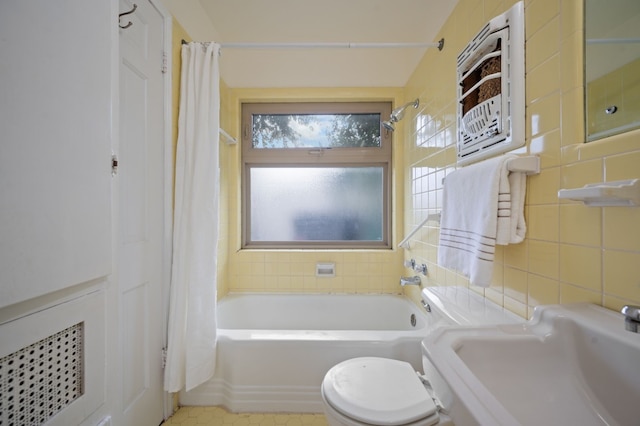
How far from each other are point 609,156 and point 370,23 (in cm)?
149

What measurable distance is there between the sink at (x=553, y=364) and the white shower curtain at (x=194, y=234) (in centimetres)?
118

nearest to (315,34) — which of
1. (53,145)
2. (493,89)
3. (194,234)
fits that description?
(493,89)

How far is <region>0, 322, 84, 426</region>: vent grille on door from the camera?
47cm

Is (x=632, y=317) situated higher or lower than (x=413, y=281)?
higher

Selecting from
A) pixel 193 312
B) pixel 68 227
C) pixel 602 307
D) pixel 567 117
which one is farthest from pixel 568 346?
pixel 193 312

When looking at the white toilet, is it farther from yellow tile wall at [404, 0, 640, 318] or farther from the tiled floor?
the tiled floor

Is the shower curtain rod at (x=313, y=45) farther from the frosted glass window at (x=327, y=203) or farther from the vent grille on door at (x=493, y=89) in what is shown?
the frosted glass window at (x=327, y=203)

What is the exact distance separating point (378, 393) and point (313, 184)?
166 centimetres

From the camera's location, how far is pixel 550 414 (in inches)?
21.8

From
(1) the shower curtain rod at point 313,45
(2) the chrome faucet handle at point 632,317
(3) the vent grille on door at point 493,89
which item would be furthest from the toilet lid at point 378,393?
(1) the shower curtain rod at point 313,45

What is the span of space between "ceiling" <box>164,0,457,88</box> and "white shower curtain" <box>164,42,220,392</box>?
0.33 meters

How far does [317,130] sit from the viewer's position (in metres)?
2.26

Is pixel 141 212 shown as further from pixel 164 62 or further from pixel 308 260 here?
pixel 308 260

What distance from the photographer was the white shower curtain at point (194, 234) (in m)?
1.29
